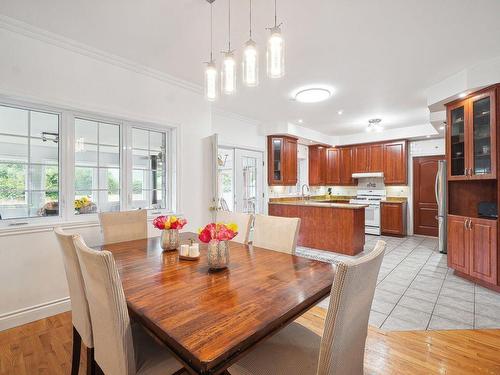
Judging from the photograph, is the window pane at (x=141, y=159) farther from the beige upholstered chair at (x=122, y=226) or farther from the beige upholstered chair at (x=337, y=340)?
the beige upholstered chair at (x=337, y=340)

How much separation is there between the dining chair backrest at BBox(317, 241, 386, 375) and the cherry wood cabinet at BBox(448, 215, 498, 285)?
3013 mm

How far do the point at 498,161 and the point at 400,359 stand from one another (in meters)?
2.53

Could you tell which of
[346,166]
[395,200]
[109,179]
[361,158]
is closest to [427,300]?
[109,179]

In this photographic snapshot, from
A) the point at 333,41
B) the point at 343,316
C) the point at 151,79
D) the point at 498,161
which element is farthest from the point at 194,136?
the point at 498,161

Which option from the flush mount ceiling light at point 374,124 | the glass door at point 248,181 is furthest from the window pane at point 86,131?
the flush mount ceiling light at point 374,124

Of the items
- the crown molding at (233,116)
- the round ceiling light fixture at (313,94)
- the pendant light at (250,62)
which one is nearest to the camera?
the pendant light at (250,62)

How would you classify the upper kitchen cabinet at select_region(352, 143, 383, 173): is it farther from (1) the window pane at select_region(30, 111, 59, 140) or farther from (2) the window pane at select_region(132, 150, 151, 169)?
(1) the window pane at select_region(30, 111, 59, 140)

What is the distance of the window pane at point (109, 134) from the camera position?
9.75ft

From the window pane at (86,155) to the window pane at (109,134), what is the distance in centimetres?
14

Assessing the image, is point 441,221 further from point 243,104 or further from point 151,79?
point 151,79

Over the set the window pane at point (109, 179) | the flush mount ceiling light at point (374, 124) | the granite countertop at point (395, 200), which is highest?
the flush mount ceiling light at point (374, 124)

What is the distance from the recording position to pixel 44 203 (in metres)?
2.57

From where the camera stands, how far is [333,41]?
2.50 metres

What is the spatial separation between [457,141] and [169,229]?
3.92m
